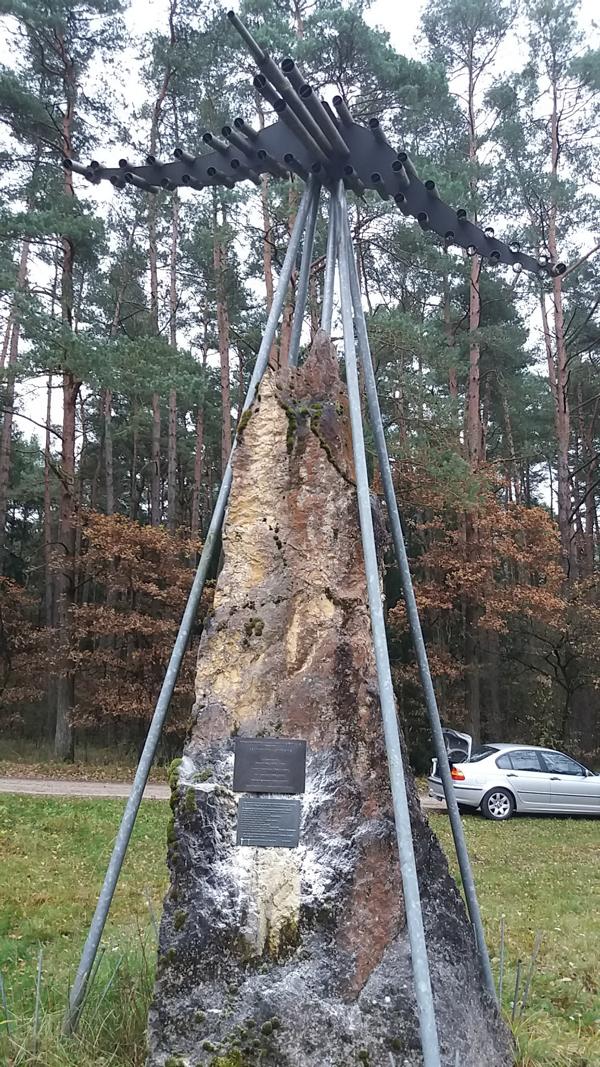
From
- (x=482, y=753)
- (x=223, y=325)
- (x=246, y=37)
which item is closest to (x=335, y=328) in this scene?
(x=223, y=325)

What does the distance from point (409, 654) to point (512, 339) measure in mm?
7885

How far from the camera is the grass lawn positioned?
12.3 ft

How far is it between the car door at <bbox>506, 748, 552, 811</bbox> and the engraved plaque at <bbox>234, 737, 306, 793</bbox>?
10337 mm

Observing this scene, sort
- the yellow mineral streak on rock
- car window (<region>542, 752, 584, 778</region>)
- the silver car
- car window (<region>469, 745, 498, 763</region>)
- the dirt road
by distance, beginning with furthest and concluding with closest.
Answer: car window (<region>542, 752, 584, 778</region>), car window (<region>469, 745, 498, 763</region>), the silver car, the dirt road, the yellow mineral streak on rock

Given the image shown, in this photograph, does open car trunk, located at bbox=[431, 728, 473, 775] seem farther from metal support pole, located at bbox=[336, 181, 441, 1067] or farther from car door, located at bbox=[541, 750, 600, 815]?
metal support pole, located at bbox=[336, 181, 441, 1067]

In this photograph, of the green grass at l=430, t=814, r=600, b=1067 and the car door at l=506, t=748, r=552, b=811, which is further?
the car door at l=506, t=748, r=552, b=811

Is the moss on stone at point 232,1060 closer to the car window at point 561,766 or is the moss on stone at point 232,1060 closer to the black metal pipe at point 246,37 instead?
the black metal pipe at point 246,37

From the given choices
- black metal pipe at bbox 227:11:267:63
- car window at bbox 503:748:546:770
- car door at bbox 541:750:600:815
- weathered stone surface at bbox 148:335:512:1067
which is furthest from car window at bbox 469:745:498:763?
black metal pipe at bbox 227:11:267:63

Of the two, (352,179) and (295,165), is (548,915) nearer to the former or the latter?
(352,179)

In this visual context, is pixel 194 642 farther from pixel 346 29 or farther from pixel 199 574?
pixel 199 574

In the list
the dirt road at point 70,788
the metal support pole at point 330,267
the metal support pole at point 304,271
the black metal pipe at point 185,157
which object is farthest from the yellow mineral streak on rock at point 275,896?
the dirt road at point 70,788

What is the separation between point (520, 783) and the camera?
42.7 feet

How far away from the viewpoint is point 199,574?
412cm

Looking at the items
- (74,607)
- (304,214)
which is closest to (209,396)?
(74,607)
